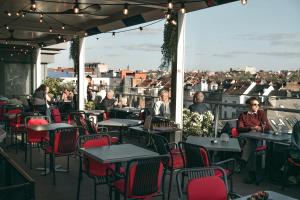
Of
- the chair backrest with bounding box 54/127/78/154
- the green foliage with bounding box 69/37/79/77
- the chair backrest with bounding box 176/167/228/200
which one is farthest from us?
the green foliage with bounding box 69/37/79/77

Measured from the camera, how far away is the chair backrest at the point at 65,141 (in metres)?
5.25

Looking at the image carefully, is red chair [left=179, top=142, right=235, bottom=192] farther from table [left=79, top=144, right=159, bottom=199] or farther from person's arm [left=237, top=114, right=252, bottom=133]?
person's arm [left=237, top=114, right=252, bottom=133]

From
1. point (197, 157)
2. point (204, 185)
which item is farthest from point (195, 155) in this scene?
point (204, 185)

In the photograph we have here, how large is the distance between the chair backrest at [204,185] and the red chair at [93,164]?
1461mm

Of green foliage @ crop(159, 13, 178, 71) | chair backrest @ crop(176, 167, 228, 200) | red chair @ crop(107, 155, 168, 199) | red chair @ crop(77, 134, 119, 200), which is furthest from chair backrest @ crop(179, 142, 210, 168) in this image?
green foliage @ crop(159, 13, 178, 71)

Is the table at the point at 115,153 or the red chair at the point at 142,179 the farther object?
the table at the point at 115,153

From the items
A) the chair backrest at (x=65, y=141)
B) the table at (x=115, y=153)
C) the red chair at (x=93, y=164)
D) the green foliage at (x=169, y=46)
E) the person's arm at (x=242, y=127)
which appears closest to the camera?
the table at (x=115, y=153)

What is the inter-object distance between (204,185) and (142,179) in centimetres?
91

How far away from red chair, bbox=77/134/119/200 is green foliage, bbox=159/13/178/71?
3.15 meters

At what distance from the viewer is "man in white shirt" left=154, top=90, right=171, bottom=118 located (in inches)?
314

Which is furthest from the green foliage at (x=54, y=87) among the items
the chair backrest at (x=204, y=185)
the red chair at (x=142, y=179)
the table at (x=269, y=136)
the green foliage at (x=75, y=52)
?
the chair backrest at (x=204, y=185)

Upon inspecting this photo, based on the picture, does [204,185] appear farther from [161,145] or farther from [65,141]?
[65,141]

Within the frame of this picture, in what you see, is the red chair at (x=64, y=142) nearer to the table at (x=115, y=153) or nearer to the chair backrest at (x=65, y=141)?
the chair backrest at (x=65, y=141)

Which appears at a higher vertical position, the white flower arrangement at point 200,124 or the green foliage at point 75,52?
the green foliage at point 75,52
